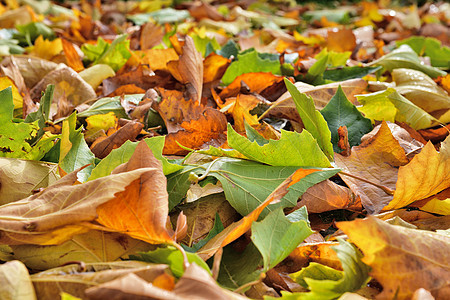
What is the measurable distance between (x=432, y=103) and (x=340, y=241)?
0.64 m

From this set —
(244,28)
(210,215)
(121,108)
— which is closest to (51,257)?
(210,215)

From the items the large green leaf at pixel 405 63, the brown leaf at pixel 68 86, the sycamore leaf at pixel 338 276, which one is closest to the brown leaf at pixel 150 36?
the brown leaf at pixel 68 86

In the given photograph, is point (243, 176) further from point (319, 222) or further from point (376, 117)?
point (376, 117)

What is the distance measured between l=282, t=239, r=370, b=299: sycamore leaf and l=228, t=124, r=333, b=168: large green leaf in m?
0.17

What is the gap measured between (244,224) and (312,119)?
0.90ft

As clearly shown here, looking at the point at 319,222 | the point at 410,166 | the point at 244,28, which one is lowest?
the point at 244,28

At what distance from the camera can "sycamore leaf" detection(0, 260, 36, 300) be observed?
1.69 feet

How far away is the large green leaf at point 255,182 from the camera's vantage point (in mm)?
700

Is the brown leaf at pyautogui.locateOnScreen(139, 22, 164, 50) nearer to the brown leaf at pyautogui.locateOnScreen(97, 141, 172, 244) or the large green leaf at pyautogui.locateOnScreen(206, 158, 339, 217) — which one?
the large green leaf at pyautogui.locateOnScreen(206, 158, 339, 217)

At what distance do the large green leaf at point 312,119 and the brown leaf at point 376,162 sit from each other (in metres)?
0.03

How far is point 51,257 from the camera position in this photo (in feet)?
1.98

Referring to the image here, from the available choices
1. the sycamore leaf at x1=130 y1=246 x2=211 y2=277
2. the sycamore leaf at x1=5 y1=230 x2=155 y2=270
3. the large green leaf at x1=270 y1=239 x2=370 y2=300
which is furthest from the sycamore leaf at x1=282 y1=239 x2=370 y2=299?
the sycamore leaf at x1=5 y1=230 x2=155 y2=270

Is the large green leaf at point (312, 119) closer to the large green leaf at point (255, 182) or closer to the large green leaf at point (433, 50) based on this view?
the large green leaf at point (255, 182)

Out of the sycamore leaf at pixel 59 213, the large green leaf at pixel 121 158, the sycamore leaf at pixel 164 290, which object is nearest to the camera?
the sycamore leaf at pixel 164 290
